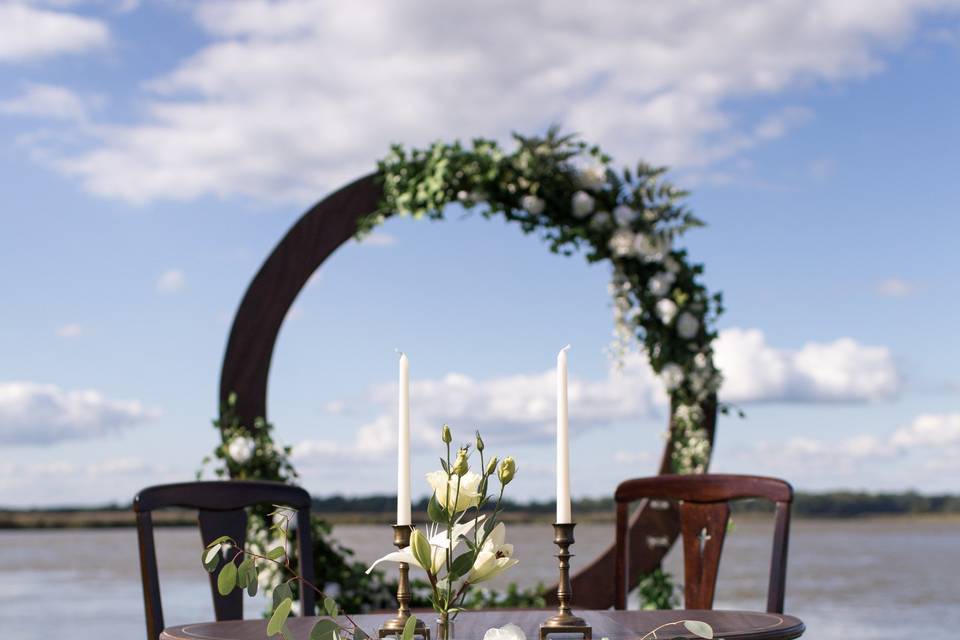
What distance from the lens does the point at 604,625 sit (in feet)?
5.79

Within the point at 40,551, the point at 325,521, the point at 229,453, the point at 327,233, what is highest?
the point at 327,233

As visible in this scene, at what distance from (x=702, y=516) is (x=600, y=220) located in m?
2.02

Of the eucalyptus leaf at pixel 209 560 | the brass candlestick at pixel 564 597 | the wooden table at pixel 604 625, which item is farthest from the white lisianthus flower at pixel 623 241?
the eucalyptus leaf at pixel 209 560

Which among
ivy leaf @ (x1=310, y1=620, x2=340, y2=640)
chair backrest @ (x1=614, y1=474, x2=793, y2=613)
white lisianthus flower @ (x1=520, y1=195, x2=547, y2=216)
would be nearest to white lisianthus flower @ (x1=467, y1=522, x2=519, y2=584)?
ivy leaf @ (x1=310, y1=620, x2=340, y2=640)

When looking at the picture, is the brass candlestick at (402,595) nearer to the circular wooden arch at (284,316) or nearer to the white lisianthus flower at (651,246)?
the circular wooden arch at (284,316)

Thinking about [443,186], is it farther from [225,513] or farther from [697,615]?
[697,615]

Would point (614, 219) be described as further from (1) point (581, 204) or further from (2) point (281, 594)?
(2) point (281, 594)

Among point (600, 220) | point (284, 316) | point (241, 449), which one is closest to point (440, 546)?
point (241, 449)

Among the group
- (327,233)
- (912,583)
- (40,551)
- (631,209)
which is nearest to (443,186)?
(327,233)

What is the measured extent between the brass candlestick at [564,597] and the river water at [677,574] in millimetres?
4051

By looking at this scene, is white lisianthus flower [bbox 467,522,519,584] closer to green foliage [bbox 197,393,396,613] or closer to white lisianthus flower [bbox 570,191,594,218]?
green foliage [bbox 197,393,396,613]

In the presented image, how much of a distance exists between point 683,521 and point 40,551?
1109 centimetres

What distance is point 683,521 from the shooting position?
99.8 inches

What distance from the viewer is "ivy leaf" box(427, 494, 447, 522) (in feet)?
3.53
